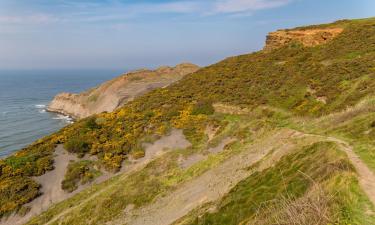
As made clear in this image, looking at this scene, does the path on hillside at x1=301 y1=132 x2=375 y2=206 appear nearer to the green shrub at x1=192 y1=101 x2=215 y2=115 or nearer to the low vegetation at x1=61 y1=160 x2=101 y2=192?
the low vegetation at x1=61 y1=160 x2=101 y2=192

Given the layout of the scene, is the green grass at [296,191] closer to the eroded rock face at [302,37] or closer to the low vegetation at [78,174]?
the low vegetation at [78,174]

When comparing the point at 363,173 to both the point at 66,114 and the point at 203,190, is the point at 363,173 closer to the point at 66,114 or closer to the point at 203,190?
the point at 203,190

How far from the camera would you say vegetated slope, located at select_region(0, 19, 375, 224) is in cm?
1631

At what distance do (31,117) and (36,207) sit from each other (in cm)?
7219

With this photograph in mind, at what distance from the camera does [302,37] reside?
6444cm

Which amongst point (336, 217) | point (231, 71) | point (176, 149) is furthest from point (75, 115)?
point (336, 217)

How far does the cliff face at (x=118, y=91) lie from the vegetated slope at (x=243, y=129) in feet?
91.9

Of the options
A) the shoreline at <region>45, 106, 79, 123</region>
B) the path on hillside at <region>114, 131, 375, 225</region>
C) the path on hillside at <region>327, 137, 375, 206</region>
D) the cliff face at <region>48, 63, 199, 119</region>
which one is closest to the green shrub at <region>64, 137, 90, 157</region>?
the path on hillside at <region>114, 131, 375, 225</region>

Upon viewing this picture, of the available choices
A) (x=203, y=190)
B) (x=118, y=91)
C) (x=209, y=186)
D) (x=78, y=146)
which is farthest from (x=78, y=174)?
(x=118, y=91)

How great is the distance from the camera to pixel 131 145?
4128 cm

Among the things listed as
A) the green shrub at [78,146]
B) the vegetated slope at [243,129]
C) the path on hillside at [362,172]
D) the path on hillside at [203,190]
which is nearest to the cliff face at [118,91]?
the vegetated slope at [243,129]

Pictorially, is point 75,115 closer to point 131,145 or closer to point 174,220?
point 131,145

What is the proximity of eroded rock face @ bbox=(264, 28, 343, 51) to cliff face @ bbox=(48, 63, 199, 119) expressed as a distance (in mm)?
31193

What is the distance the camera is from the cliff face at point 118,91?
86875 millimetres
